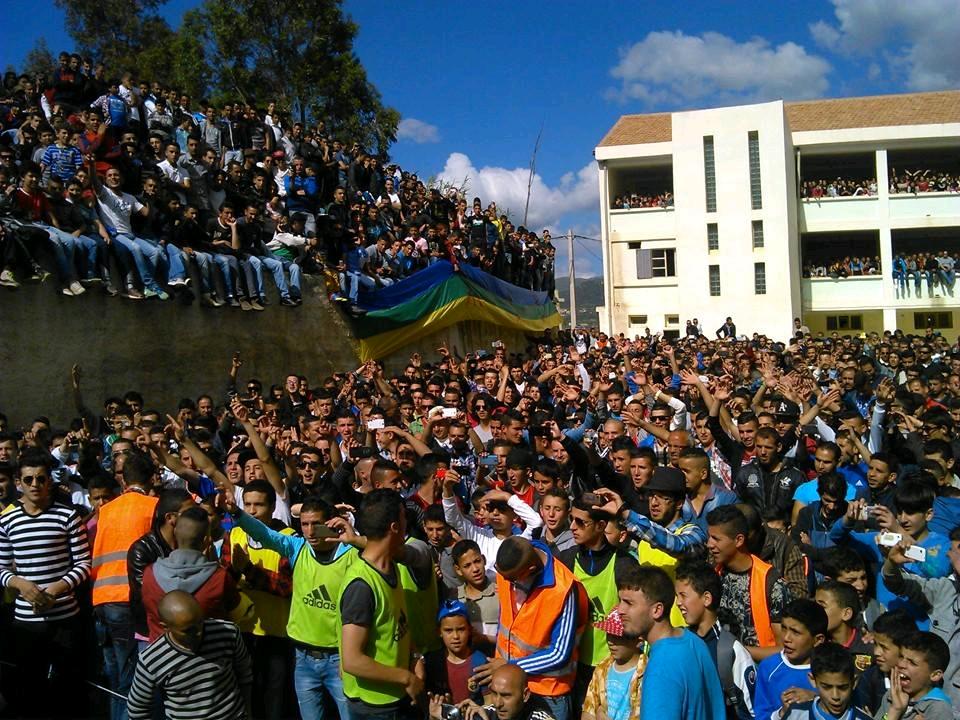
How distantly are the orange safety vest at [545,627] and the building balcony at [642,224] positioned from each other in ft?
106

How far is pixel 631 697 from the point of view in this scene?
3.59 m

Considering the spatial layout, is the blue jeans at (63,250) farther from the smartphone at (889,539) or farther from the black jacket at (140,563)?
the smartphone at (889,539)

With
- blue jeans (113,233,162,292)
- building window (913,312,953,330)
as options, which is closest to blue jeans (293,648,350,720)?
blue jeans (113,233,162,292)

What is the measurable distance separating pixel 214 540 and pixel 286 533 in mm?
392

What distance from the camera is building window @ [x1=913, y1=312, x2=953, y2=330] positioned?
34906 mm

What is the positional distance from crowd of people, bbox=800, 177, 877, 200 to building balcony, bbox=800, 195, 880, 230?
0.55ft

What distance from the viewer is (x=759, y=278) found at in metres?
34.0

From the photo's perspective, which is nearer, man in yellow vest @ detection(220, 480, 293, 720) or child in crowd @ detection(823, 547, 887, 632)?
child in crowd @ detection(823, 547, 887, 632)

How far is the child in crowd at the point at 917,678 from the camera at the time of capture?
11.9ft

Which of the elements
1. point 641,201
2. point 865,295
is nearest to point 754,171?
point 641,201

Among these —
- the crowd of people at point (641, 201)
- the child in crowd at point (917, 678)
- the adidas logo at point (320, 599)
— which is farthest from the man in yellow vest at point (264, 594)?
the crowd of people at point (641, 201)

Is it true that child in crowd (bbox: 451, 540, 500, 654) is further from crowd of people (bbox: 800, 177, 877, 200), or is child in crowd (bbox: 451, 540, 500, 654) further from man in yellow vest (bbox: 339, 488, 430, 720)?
crowd of people (bbox: 800, 177, 877, 200)

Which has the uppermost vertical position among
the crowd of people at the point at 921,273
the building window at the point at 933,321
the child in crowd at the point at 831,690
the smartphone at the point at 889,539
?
the crowd of people at the point at 921,273

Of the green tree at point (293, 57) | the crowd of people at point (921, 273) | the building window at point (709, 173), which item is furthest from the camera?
the building window at point (709, 173)
